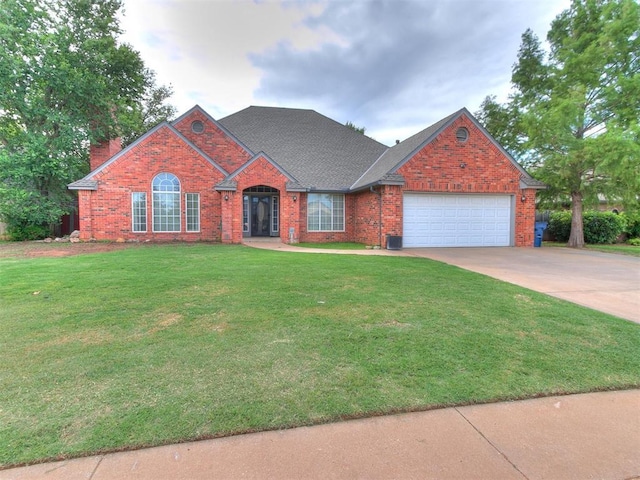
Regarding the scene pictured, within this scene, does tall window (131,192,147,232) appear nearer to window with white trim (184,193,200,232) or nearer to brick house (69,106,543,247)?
brick house (69,106,543,247)

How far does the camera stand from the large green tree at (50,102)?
1537cm

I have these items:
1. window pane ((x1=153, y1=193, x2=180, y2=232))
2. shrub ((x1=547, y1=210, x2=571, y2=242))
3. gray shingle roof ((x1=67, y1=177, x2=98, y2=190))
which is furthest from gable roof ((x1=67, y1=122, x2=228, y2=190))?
shrub ((x1=547, y1=210, x2=571, y2=242))

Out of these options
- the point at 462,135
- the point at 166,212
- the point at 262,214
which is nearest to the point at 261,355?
the point at 166,212

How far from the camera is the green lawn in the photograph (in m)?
2.57

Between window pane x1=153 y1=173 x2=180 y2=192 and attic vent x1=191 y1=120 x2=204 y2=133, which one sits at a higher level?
attic vent x1=191 y1=120 x2=204 y2=133

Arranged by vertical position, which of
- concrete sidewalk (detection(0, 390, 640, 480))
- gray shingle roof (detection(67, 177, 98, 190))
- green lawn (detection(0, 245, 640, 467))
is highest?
gray shingle roof (detection(67, 177, 98, 190))

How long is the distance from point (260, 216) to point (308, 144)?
573cm

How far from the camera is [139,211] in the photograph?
1561cm

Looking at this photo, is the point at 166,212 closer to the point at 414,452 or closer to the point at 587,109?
the point at 414,452

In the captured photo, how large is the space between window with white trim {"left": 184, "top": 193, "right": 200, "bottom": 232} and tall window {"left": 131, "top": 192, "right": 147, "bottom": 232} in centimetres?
186

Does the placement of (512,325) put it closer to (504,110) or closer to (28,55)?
(504,110)

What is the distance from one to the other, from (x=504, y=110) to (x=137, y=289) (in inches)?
821

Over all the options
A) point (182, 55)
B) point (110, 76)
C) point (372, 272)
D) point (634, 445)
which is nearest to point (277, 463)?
point (634, 445)

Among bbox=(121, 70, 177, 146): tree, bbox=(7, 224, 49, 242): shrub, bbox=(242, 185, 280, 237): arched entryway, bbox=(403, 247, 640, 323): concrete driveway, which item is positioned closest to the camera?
bbox=(403, 247, 640, 323): concrete driveway
